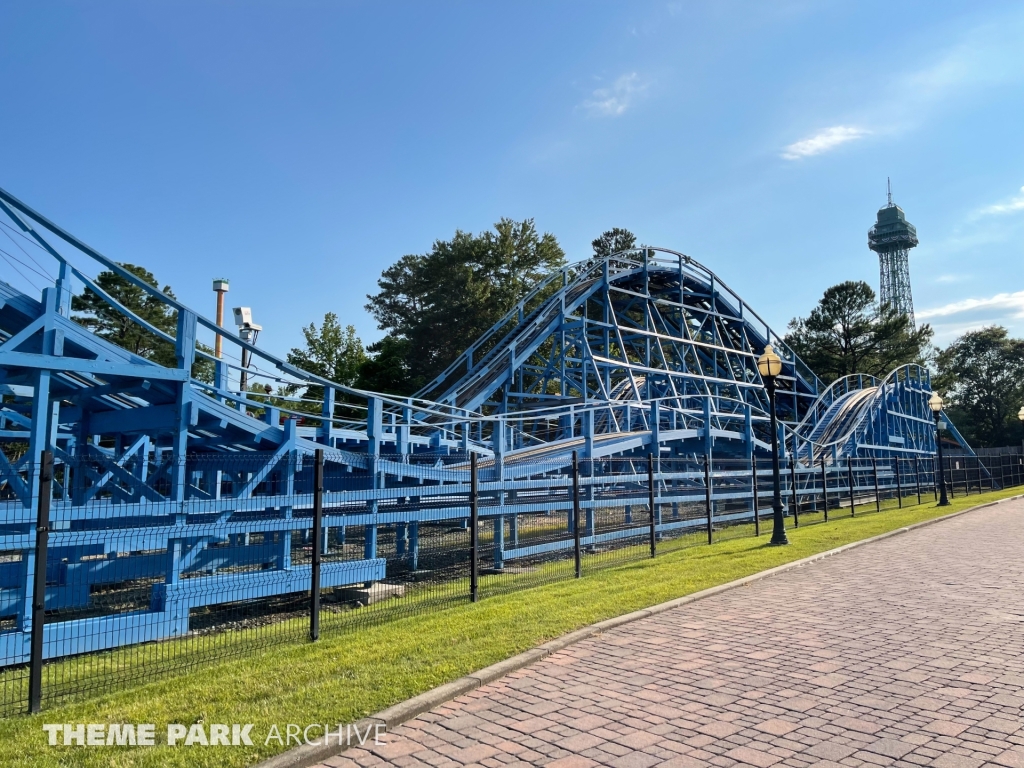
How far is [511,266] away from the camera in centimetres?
4378

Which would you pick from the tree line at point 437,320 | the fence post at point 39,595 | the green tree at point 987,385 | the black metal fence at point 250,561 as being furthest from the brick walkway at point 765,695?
the green tree at point 987,385

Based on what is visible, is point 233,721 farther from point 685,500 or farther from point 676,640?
point 685,500

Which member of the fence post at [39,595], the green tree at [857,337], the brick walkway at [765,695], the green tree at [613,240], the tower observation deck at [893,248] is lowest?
the brick walkway at [765,695]

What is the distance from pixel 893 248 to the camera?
138250 mm

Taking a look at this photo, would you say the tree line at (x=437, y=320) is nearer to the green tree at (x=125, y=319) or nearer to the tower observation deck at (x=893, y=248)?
the green tree at (x=125, y=319)

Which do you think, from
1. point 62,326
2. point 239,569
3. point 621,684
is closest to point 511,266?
point 239,569

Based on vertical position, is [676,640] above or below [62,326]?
below

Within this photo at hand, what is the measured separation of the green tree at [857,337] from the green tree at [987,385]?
21383mm

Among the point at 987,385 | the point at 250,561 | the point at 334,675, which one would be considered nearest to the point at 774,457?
the point at 250,561

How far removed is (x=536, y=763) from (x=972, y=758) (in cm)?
256

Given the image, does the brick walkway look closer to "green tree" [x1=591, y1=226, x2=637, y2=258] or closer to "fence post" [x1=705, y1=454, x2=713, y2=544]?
"fence post" [x1=705, y1=454, x2=713, y2=544]

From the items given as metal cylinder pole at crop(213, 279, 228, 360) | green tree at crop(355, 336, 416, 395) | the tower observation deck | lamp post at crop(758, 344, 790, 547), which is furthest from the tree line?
the tower observation deck

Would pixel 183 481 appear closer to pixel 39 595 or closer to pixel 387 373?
pixel 39 595

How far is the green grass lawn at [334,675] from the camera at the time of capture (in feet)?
15.6
